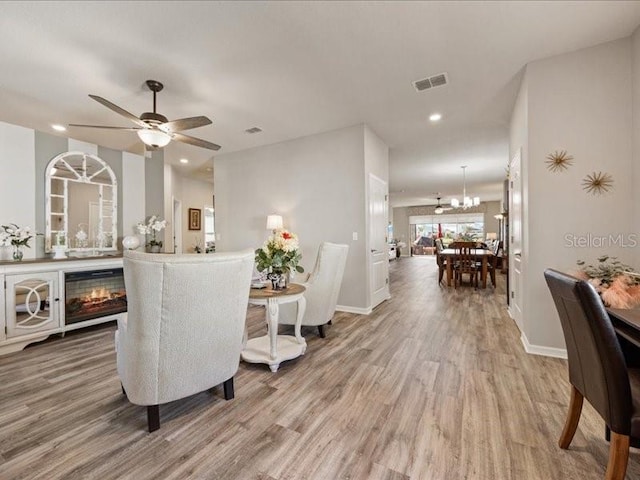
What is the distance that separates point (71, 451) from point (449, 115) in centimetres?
492

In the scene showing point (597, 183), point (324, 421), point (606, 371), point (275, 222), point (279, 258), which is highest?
point (597, 183)

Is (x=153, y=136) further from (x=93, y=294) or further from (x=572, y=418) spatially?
(x=572, y=418)

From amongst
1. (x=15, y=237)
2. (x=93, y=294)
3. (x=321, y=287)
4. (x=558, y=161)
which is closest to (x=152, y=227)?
(x=93, y=294)

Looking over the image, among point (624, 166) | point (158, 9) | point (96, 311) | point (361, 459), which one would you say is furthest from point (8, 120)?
point (624, 166)

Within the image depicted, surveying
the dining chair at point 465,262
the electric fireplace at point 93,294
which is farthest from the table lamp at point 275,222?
the dining chair at point 465,262

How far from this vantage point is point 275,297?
7.77 ft

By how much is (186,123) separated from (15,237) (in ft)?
8.28

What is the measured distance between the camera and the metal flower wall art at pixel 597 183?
8.02 ft

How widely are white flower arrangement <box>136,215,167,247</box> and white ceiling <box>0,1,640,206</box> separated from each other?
1369mm

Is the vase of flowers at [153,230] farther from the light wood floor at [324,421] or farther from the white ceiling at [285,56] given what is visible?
the light wood floor at [324,421]

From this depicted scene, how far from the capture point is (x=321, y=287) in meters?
2.99

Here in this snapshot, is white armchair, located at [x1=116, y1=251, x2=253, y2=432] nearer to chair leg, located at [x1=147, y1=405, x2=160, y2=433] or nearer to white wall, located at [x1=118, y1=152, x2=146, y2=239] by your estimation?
chair leg, located at [x1=147, y1=405, x2=160, y2=433]

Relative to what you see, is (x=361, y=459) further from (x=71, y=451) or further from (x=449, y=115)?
(x=449, y=115)

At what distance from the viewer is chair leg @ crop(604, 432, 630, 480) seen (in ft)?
3.52
